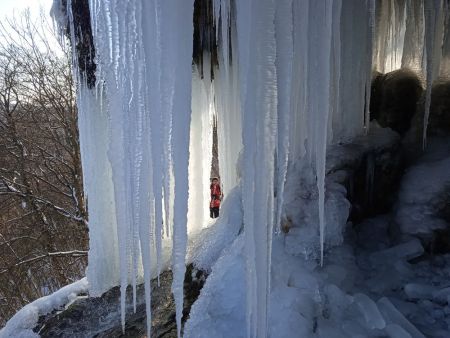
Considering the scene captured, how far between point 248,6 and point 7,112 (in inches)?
374

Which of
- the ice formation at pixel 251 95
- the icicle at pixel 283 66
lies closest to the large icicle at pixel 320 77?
the ice formation at pixel 251 95

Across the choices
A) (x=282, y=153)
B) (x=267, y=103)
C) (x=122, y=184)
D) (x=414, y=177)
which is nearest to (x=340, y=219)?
(x=414, y=177)

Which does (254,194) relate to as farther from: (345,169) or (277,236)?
(345,169)

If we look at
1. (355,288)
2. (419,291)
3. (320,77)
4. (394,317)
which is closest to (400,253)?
(419,291)

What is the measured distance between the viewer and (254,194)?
165 cm

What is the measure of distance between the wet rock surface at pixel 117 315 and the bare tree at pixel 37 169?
16.2 feet

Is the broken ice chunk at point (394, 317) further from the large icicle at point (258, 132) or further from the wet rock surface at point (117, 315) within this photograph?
the wet rock surface at point (117, 315)

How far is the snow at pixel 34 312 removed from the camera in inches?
154

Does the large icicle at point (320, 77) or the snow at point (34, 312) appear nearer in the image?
the large icicle at point (320, 77)

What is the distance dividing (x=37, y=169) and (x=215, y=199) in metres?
6.53

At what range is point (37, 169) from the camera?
9922 millimetres

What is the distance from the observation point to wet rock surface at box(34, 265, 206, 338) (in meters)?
2.96

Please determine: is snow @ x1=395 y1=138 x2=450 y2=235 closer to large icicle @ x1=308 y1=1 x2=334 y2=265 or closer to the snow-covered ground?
the snow-covered ground

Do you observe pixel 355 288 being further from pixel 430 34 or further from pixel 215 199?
pixel 215 199
